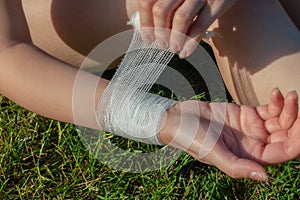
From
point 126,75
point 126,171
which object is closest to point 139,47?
point 126,75

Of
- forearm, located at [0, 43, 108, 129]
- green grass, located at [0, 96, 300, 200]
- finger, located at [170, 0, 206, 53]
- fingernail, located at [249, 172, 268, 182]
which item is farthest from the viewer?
green grass, located at [0, 96, 300, 200]

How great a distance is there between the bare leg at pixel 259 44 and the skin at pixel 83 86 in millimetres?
190

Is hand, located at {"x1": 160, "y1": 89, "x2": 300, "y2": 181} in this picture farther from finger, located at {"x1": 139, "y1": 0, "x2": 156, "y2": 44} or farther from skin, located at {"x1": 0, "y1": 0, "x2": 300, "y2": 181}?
finger, located at {"x1": 139, "y1": 0, "x2": 156, "y2": 44}

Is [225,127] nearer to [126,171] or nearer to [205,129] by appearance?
[205,129]

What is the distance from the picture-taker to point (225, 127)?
41.3 inches

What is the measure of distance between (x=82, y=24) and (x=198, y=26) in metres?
0.31

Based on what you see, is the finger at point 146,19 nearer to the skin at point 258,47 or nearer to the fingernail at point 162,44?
the fingernail at point 162,44

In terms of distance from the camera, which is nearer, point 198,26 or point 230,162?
point 230,162

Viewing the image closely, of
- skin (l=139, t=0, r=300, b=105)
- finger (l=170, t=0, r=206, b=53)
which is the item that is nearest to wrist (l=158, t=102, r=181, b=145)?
finger (l=170, t=0, r=206, b=53)

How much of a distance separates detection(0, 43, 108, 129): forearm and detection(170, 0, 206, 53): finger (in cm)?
18

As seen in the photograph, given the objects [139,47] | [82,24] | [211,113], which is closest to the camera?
[211,113]

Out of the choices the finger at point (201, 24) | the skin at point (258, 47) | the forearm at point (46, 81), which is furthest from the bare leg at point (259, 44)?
the forearm at point (46, 81)

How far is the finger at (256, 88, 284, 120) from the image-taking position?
0.99m

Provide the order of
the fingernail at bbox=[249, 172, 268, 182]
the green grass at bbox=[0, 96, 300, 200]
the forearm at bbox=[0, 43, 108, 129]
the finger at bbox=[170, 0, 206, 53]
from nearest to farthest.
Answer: the fingernail at bbox=[249, 172, 268, 182]
the finger at bbox=[170, 0, 206, 53]
the forearm at bbox=[0, 43, 108, 129]
the green grass at bbox=[0, 96, 300, 200]
